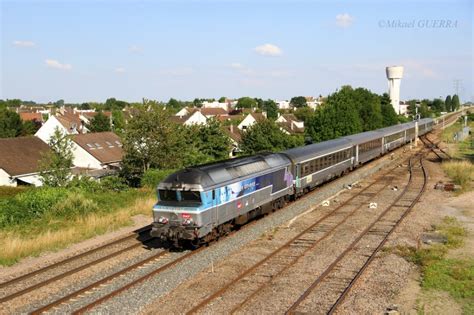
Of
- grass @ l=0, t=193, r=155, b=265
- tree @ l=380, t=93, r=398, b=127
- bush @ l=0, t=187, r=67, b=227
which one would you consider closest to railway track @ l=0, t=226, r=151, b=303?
grass @ l=0, t=193, r=155, b=265

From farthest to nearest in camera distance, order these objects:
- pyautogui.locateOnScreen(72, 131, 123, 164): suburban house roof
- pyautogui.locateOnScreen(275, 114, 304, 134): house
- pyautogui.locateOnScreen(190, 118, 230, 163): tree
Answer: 1. pyautogui.locateOnScreen(275, 114, 304, 134): house
2. pyautogui.locateOnScreen(72, 131, 123, 164): suburban house roof
3. pyautogui.locateOnScreen(190, 118, 230, 163): tree

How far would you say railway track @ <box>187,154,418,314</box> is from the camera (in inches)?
574

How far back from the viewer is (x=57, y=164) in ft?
115

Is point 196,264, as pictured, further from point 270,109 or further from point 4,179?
point 270,109

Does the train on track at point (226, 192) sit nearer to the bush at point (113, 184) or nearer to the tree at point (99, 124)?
the bush at point (113, 184)

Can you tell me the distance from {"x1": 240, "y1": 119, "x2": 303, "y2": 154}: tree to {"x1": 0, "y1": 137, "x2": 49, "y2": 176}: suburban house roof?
23070 mm

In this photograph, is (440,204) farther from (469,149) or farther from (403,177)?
(469,149)

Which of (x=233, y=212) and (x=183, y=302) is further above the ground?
(x=233, y=212)

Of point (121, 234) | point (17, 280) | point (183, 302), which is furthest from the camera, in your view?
point (121, 234)

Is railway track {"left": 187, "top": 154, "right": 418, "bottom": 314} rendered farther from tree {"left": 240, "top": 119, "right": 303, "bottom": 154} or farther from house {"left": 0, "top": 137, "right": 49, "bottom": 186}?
house {"left": 0, "top": 137, "right": 49, "bottom": 186}

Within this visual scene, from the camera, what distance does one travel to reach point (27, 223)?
2553cm

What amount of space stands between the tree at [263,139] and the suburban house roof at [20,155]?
908 inches

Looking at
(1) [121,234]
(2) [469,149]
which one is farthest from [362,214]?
(2) [469,149]

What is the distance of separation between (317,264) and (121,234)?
10640 mm
